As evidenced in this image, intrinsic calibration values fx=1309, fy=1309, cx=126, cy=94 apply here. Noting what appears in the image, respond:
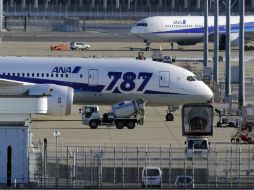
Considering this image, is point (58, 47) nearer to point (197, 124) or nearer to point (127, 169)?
point (197, 124)

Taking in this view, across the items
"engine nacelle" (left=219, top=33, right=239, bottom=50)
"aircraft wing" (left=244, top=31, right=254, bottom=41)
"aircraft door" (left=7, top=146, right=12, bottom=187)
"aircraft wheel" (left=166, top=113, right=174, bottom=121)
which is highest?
"aircraft wing" (left=244, top=31, right=254, bottom=41)

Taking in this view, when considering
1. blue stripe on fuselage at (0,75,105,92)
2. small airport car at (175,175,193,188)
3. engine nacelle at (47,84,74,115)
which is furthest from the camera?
blue stripe on fuselage at (0,75,105,92)

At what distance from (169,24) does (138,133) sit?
78.6 m

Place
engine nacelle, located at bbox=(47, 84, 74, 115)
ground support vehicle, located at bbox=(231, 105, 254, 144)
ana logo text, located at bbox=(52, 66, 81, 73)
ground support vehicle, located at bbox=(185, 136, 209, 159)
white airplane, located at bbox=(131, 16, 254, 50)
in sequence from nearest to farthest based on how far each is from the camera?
1. ground support vehicle, located at bbox=(185, 136, 209, 159)
2. ground support vehicle, located at bbox=(231, 105, 254, 144)
3. engine nacelle, located at bbox=(47, 84, 74, 115)
4. ana logo text, located at bbox=(52, 66, 81, 73)
5. white airplane, located at bbox=(131, 16, 254, 50)

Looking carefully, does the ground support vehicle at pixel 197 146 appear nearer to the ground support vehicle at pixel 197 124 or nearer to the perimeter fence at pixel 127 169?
the ground support vehicle at pixel 197 124

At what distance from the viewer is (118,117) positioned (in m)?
62.9

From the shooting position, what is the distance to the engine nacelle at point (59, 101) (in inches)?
2537

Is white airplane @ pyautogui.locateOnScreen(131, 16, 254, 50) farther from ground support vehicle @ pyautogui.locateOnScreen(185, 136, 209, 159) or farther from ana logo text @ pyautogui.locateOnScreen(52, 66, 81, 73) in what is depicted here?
ground support vehicle @ pyautogui.locateOnScreen(185, 136, 209, 159)

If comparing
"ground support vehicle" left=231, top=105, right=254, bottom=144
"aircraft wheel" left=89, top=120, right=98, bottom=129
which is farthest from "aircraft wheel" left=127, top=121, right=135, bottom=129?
"ground support vehicle" left=231, top=105, right=254, bottom=144

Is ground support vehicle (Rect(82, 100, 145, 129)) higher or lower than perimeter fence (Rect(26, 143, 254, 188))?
higher

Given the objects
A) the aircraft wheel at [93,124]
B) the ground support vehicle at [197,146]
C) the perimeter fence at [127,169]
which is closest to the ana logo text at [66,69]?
the aircraft wheel at [93,124]

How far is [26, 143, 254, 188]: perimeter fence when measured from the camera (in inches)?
1807

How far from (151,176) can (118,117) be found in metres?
17.3

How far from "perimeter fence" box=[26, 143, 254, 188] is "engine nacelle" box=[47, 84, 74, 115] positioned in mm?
15411
